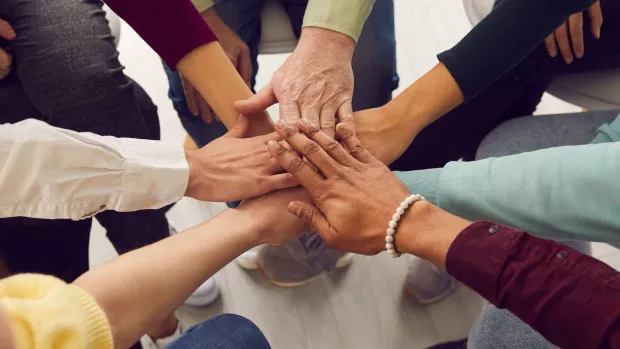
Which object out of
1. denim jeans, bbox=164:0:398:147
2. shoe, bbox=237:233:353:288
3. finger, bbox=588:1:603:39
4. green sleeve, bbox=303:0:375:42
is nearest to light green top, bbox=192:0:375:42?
green sleeve, bbox=303:0:375:42

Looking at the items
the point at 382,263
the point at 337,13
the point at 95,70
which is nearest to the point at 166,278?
the point at 95,70

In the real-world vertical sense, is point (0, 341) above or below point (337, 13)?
below

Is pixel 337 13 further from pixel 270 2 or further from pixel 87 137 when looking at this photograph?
pixel 87 137

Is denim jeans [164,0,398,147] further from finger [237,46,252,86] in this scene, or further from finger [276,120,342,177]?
finger [276,120,342,177]

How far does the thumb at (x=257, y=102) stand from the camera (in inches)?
38.4

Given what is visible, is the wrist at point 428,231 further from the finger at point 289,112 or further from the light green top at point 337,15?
the light green top at point 337,15

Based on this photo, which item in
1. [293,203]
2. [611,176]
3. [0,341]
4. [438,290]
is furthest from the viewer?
[438,290]

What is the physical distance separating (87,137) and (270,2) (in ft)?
1.75

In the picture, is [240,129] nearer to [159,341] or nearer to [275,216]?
[275,216]

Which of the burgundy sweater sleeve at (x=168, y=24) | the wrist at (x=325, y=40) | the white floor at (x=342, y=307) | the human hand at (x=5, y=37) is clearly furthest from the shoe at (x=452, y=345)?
the human hand at (x=5, y=37)

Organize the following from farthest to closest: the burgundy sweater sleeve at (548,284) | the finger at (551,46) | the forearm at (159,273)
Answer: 1. the finger at (551,46)
2. the forearm at (159,273)
3. the burgundy sweater sleeve at (548,284)

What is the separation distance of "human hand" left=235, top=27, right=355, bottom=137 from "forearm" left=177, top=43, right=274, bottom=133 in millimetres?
37

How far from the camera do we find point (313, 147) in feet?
2.79

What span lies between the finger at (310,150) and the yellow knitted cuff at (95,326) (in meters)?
0.42
